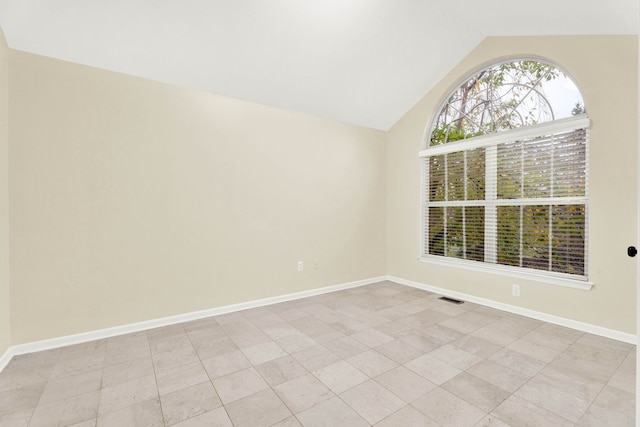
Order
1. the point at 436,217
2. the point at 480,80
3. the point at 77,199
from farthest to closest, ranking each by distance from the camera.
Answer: the point at 436,217, the point at 480,80, the point at 77,199

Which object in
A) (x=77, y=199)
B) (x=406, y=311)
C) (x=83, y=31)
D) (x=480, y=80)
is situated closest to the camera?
(x=83, y=31)

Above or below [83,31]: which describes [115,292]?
below

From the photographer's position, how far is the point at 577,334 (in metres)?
2.78

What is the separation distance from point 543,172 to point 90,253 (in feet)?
14.7

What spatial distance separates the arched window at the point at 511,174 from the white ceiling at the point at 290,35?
1.79ft

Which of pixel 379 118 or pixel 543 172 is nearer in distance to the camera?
pixel 543 172

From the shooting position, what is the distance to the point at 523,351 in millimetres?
2459

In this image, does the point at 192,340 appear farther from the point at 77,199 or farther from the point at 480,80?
the point at 480,80

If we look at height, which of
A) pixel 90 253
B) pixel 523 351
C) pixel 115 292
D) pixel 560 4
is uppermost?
pixel 560 4

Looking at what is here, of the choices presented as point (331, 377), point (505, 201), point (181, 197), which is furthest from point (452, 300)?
point (181, 197)

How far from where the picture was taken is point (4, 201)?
2283mm

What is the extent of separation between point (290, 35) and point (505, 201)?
2944 mm

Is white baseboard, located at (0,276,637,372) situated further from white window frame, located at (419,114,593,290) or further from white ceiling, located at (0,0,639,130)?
white ceiling, located at (0,0,639,130)

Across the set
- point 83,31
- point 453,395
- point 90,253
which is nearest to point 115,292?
point 90,253
